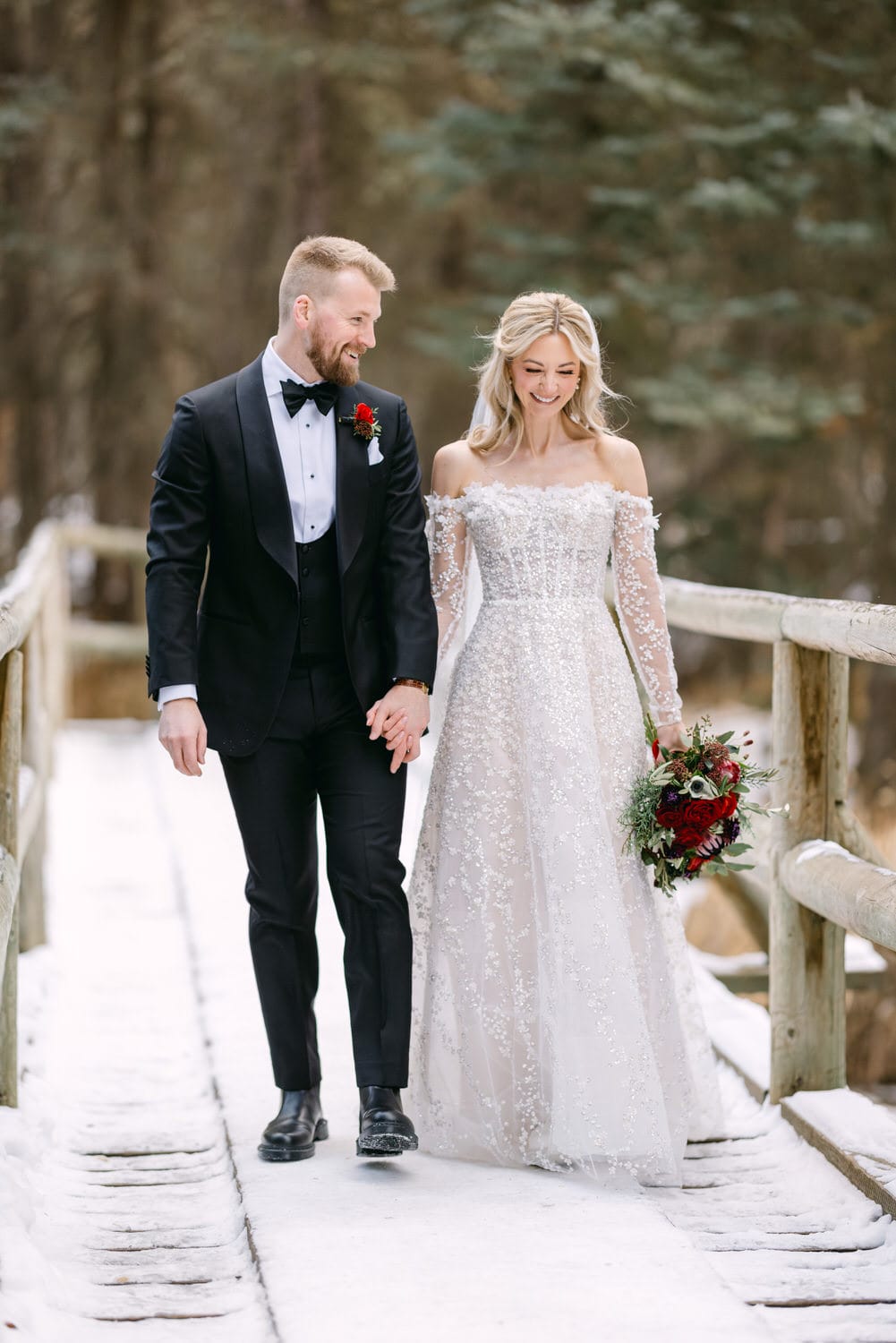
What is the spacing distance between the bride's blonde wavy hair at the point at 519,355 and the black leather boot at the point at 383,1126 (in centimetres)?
150

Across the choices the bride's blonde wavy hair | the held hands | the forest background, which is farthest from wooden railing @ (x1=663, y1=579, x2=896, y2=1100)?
the forest background

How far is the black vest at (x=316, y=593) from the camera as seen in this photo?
364 centimetres

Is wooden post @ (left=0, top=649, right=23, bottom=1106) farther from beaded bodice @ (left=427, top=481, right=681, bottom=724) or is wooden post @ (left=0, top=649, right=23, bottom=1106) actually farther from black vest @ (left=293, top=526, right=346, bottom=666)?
beaded bodice @ (left=427, top=481, right=681, bottom=724)

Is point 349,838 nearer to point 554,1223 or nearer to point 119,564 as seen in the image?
point 554,1223

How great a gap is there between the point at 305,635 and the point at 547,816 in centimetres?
69

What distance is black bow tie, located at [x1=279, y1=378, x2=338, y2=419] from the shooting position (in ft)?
12.0

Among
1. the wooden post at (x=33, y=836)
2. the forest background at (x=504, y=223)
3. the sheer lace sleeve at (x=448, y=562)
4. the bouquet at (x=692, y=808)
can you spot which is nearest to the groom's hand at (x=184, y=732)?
the wooden post at (x=33, y=836)

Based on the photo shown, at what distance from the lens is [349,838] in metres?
3.69

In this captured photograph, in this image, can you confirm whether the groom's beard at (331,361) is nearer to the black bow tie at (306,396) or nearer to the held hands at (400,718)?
the black bow tie at (306,396)

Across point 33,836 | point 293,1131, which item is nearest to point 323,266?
point 293,1131

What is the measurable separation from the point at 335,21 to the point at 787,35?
408 cm

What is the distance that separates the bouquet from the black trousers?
548 millimetres

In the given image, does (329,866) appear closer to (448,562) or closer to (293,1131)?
(293,1131)

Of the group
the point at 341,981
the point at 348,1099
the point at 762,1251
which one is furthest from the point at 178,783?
the point at 762,1251
